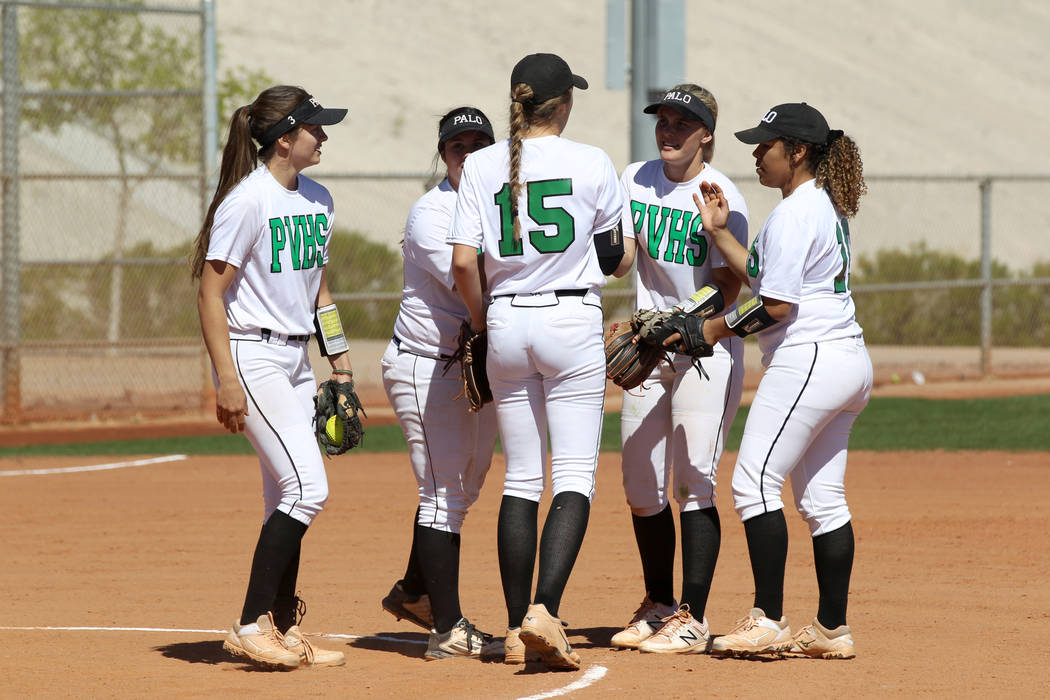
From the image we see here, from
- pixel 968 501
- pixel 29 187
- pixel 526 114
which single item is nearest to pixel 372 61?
pixel 29 187

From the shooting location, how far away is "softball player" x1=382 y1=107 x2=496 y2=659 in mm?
5695

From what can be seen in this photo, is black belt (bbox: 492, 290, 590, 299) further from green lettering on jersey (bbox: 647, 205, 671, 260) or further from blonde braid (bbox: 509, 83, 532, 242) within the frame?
green lettering on jersey (bbox: 647, 205, 671, 260)

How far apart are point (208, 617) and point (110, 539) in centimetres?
243

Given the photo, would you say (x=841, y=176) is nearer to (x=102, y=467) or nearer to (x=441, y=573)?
(x=441, y=573)

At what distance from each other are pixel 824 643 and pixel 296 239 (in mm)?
2556

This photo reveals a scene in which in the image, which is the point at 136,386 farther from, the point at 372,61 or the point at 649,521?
the point at 372,61

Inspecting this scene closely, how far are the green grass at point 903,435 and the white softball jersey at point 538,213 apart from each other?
722 cm

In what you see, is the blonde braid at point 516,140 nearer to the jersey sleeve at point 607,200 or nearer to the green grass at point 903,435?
the jersey sleeve at point 607,200

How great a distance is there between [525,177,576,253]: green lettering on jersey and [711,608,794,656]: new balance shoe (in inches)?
63.8

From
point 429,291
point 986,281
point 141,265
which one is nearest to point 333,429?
point 429,291

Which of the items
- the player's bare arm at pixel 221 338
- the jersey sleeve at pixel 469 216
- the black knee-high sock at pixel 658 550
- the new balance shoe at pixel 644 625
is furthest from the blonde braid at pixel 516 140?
the new balance shoe at pixel 644 625

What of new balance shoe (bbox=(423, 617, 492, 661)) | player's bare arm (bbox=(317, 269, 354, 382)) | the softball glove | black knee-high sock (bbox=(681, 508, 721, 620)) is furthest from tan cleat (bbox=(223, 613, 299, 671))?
black knee-high sock (bbox=(681, 508, 721, 620))

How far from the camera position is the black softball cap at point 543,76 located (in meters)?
5.20

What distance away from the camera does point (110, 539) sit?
8.79 metres
